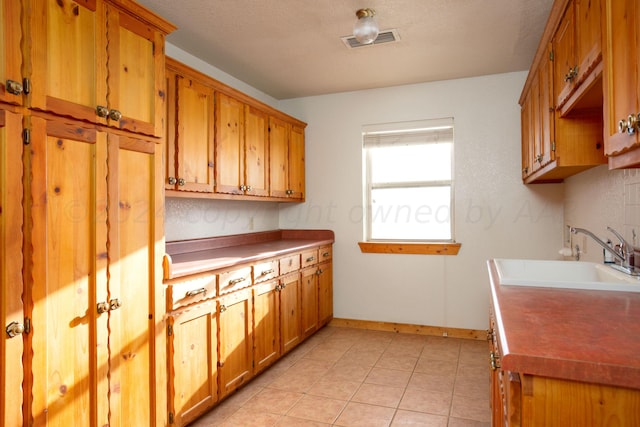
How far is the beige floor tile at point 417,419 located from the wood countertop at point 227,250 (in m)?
1.35

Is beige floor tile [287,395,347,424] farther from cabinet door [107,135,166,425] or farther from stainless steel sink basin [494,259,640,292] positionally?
stainless steel sink basin [494,259,640,292]

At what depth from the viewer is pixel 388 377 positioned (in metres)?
2.96

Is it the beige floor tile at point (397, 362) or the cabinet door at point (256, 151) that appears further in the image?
the cabinet door at point (256, 151)

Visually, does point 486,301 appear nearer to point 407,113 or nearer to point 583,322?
point 407,113

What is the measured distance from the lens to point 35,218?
1468mm

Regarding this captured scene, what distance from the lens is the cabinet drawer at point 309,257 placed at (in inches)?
142

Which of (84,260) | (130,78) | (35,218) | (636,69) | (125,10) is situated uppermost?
(125,10)

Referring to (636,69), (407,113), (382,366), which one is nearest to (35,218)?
(636,69)

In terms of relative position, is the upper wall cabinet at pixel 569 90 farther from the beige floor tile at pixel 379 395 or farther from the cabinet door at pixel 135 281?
the cabinet door at pixel 135 281

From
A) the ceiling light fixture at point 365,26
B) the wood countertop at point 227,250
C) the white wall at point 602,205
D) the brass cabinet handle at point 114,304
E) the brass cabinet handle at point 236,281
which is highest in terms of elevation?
the ceiling light fixture at point 365,26

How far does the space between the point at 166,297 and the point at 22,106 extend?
42.2 inches

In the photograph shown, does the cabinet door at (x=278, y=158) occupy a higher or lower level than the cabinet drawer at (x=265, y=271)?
higher

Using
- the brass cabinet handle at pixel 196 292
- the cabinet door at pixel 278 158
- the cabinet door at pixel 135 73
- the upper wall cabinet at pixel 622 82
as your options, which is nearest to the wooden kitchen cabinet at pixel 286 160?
the cabinet door at pixel 278 158

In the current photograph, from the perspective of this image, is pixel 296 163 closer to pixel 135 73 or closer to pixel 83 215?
pixel 135 73
